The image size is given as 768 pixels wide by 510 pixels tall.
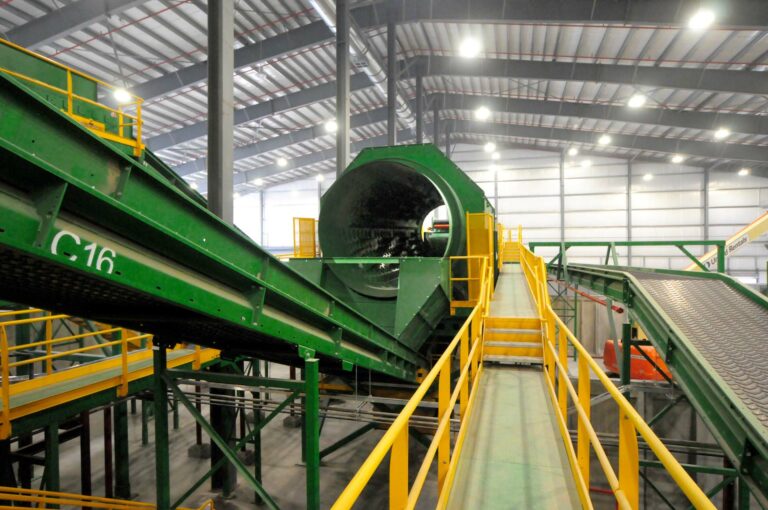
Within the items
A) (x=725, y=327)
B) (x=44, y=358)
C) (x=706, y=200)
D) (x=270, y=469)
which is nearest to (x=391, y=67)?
(x=270, y=469)

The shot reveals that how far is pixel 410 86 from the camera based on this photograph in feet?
68.9

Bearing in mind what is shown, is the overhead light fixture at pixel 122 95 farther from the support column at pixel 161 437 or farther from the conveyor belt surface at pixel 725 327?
the conveyor belt surface at pixel 725 327

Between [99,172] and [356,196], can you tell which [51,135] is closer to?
[99,172]

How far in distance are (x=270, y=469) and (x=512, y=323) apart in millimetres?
6703

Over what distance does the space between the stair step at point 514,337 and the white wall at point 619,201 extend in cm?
2295

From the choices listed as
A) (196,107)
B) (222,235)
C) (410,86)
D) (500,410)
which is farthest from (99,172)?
(410,86)

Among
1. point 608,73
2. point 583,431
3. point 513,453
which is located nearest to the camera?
point 583,431

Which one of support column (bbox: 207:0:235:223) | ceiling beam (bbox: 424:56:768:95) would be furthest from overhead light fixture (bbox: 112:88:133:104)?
ceiling beam (bbox: 424:56:768:95)

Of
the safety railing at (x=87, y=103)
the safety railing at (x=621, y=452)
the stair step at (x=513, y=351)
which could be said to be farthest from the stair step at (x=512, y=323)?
the safety railing at (x=87, y=103)

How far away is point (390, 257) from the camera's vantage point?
8.37 meters

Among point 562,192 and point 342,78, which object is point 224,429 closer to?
point 342,78

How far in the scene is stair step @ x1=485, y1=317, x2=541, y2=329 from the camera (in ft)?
21.9

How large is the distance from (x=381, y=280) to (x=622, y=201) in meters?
23.6

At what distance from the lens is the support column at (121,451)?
7664 millimetres
